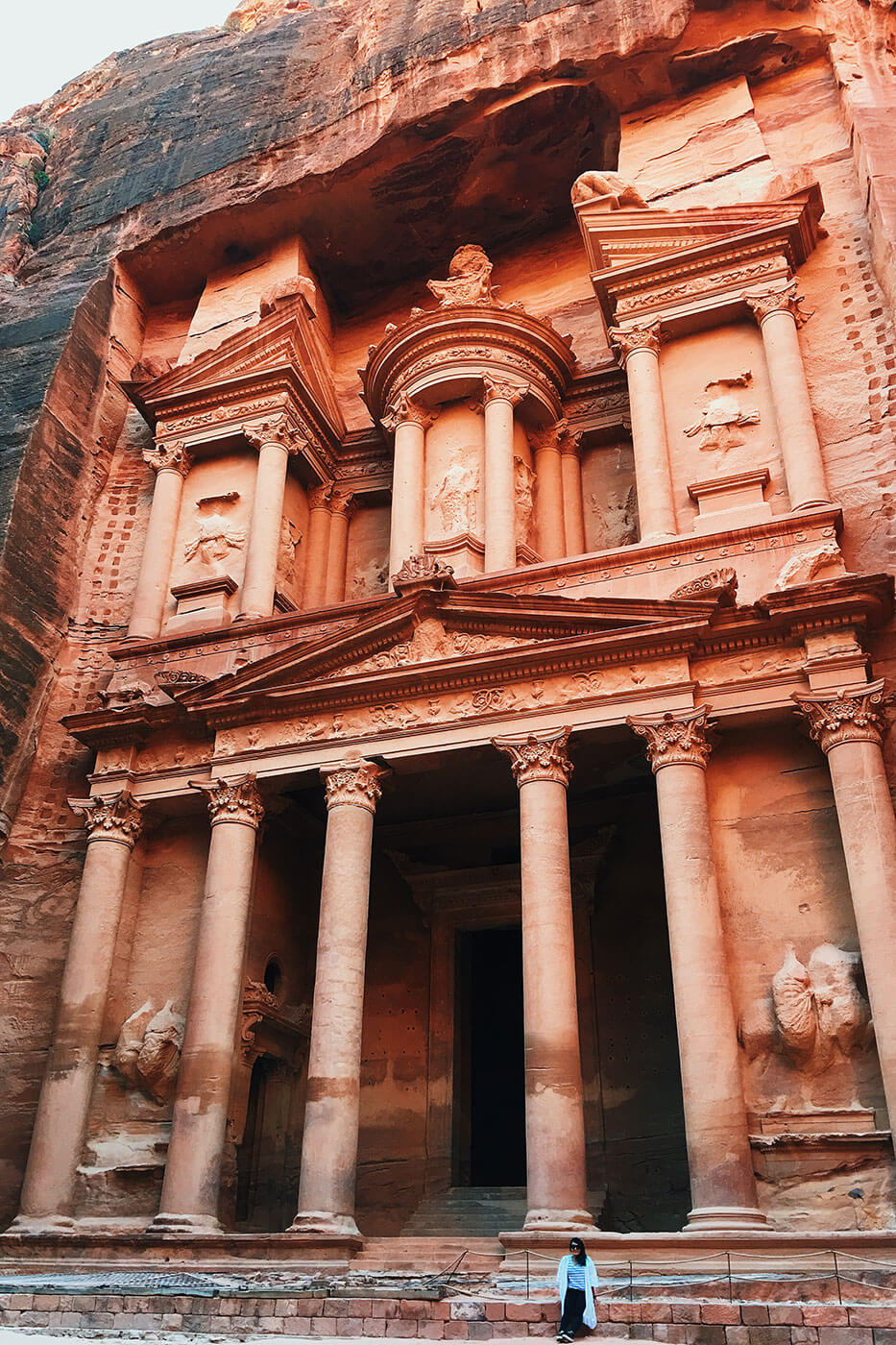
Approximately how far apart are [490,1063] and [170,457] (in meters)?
11.5

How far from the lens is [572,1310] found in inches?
335

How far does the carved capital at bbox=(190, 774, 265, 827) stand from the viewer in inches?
579

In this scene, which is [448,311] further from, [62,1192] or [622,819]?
[62,1192]

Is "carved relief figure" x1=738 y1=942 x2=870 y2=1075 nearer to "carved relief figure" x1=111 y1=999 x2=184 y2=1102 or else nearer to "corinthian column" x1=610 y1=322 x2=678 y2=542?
"corinthian column" x1=610 y1=322 x2=678 y2=542

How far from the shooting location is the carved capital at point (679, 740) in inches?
502

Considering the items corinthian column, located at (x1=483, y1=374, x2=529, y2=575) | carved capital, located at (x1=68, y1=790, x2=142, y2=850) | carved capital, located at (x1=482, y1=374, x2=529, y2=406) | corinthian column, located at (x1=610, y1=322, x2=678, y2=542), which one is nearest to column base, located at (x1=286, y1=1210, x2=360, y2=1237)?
carved capital, located at (x1=68, y1=790, x2=142, y2=850)

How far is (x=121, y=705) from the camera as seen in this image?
16.2 m

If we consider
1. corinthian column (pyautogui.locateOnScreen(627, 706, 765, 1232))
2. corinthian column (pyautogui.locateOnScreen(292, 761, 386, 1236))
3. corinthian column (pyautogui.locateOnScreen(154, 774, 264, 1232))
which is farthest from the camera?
corinthian column (pyautogui.locateOnScreen(154, 774, 264, 1232))

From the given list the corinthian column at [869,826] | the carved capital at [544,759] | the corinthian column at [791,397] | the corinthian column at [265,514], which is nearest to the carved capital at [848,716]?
the corinthian column at [869,826]

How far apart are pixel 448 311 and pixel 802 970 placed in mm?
12175

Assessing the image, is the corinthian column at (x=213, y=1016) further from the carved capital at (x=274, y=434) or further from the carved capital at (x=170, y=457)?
the carved capital at (x=170, y=457)

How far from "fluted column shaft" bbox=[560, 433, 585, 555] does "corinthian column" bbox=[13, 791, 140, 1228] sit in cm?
810

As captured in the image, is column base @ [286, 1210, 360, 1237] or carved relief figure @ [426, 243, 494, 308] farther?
carved relief figure @ [426, 243, 494, 308]

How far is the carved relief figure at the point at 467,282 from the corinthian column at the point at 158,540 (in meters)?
5.37
